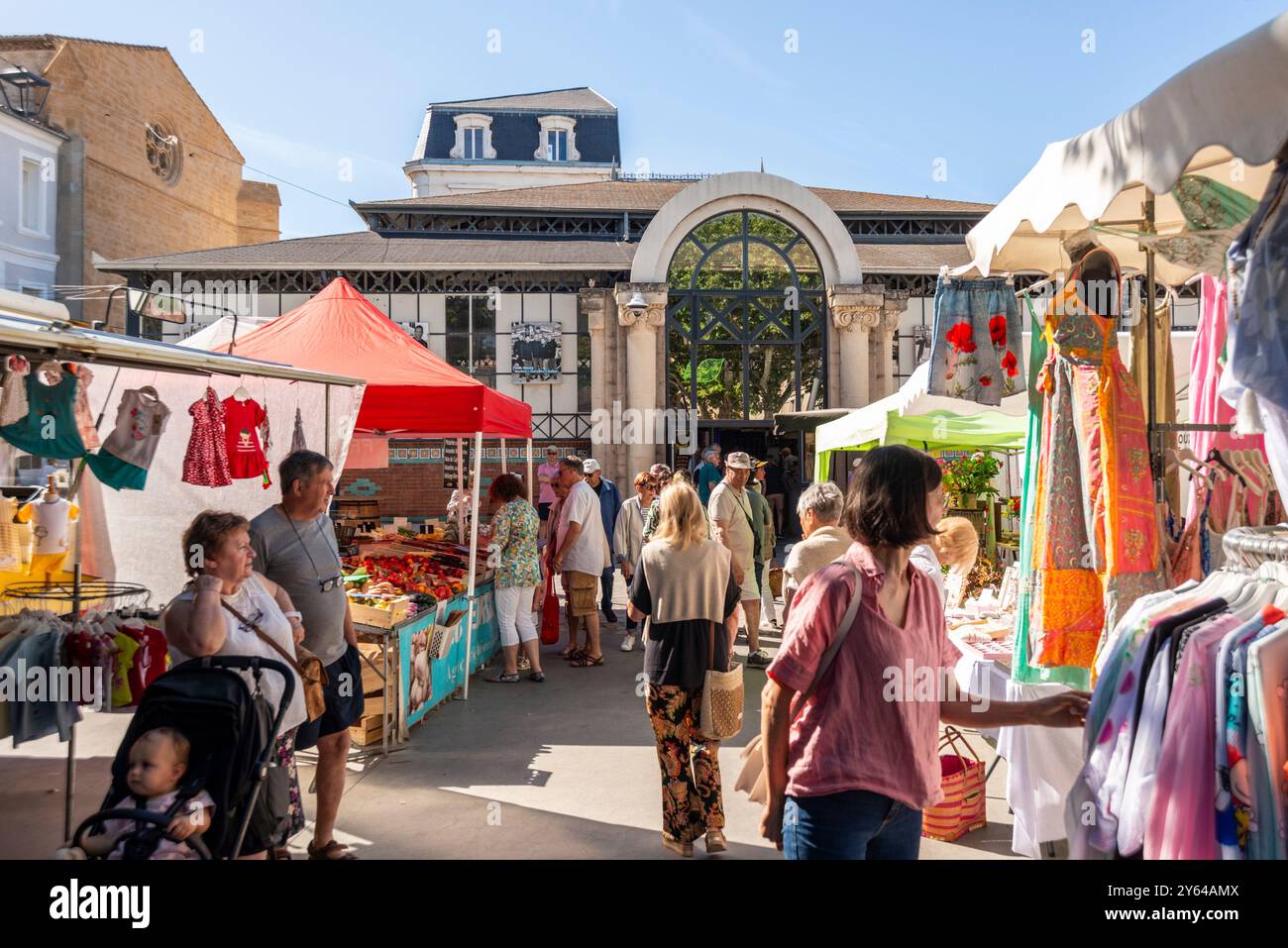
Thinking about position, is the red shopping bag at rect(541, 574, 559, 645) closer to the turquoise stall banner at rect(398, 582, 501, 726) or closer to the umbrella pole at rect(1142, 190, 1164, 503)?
the turquoise stall banner at rect(398, 582, 501, 726)

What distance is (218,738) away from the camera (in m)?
3.18

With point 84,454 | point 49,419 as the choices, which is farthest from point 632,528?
point 49,419

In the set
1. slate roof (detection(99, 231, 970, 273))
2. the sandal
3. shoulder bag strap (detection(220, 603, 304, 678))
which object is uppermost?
slate roof (detection(99, 231, 970, 273))

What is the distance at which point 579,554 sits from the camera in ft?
Answer: 29.2

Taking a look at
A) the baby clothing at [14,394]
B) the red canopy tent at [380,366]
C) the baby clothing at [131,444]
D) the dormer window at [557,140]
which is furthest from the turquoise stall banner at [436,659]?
the dormer window at [557,140]

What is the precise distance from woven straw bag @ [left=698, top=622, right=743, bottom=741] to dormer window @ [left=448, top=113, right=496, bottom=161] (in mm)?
44935

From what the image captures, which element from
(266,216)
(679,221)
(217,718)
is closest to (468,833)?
(217,718)

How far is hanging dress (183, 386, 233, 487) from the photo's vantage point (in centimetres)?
622

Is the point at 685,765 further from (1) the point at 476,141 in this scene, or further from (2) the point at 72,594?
(1) the point at 476,141

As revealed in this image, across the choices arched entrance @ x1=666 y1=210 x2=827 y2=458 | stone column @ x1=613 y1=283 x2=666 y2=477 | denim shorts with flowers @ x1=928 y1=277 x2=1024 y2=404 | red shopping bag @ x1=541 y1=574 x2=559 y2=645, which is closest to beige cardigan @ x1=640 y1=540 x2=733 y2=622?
denim shorts with flowers @ x1=928 y1=277 x2=1024 y2=404

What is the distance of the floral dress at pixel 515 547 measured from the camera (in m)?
8.16

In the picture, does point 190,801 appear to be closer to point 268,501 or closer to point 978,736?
point 268,501

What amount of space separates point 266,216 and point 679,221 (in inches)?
961

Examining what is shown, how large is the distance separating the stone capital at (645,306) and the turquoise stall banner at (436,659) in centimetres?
1386
